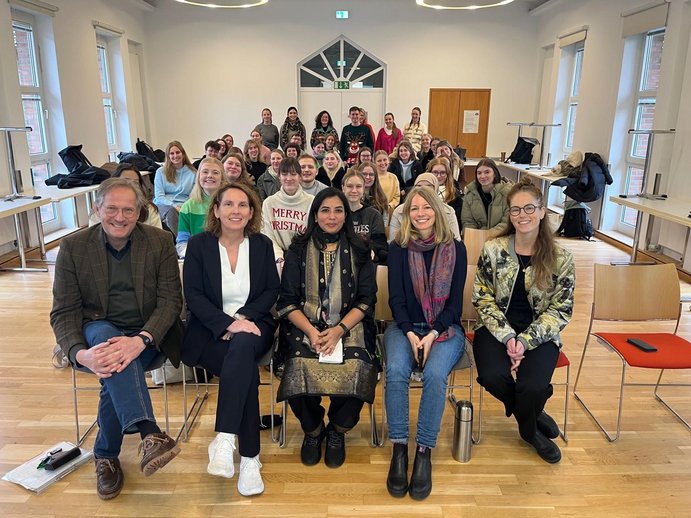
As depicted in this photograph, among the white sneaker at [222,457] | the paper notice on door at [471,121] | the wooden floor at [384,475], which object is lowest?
the wooden floor at [384,475]

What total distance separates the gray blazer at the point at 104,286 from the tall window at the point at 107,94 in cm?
663

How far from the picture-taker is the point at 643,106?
21.3 ft

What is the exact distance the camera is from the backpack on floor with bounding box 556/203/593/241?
6957 millimetres

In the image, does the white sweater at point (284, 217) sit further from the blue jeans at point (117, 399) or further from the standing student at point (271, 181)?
the blue jeans at point (117, 399)

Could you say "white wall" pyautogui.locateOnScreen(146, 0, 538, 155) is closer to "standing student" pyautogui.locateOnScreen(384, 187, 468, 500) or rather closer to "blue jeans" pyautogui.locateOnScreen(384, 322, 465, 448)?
"standing student" pyautogui.locateOnScreen(384, 187, 468, 500)

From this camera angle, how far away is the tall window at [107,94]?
26.8ft

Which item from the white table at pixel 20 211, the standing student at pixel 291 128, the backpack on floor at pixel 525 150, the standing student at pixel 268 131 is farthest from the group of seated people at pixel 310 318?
the backpack on floor at pixel 525 150

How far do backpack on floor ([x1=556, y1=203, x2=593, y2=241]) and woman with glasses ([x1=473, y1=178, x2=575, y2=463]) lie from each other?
4.92 metres

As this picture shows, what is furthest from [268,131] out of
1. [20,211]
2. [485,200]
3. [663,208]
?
[663,208]

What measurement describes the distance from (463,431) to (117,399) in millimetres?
1512

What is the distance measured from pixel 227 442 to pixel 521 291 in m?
1.53

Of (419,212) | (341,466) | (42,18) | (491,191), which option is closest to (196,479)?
(341,466)

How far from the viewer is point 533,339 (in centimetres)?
237

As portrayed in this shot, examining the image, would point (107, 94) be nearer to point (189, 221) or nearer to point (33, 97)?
point (33, 97)
